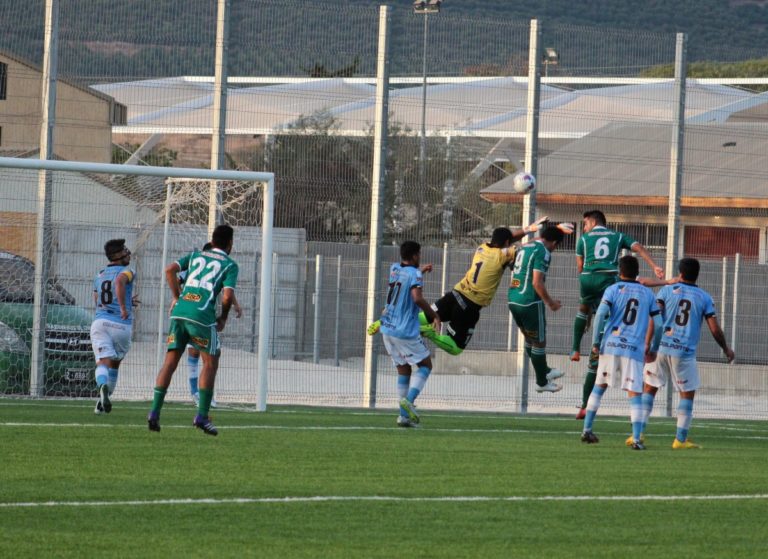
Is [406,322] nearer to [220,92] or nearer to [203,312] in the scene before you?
[203,312]

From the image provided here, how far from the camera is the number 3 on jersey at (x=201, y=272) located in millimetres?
12867

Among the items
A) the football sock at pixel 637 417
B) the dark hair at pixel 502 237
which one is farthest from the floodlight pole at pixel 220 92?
the football sock at pixel 637 417

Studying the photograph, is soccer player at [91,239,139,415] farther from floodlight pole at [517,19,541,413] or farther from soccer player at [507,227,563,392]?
floodlight pole at [517,19,541,413]

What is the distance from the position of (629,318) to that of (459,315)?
288 centimetres

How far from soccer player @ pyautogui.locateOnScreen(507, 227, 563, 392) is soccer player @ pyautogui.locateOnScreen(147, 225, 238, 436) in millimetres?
4309

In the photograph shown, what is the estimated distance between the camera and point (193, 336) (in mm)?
12867

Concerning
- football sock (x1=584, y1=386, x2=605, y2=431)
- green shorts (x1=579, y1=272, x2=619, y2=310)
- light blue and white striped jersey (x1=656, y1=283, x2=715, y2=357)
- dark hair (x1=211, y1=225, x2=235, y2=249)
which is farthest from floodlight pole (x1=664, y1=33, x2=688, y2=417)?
dark hair (x1=211, y1=225, x2=235, y2=249)

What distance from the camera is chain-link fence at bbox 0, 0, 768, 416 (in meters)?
19.5

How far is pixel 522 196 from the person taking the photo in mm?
20438

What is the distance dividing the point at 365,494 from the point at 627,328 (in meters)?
4.73

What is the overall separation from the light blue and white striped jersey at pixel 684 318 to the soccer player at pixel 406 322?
97.5 inches

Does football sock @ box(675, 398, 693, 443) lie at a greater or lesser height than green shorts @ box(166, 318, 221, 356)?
lesser

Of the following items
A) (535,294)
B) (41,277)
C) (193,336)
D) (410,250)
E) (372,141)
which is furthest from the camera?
(372,141)

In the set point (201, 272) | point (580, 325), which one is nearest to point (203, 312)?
point (201, 272)
